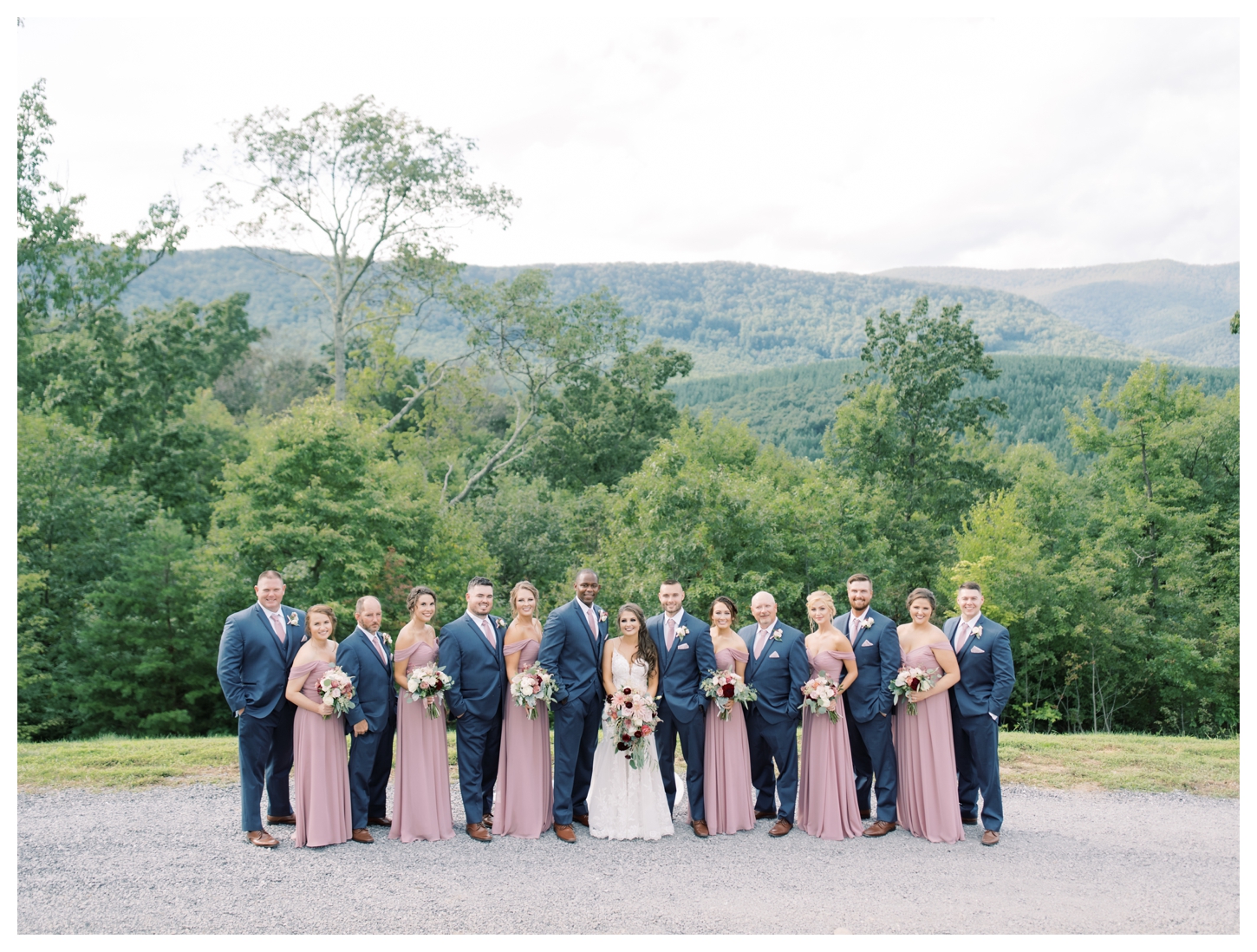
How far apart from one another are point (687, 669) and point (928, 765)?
2.10 metres

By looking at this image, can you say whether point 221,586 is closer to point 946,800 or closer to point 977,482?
point 946,800

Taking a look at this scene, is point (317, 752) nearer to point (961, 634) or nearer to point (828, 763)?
point (828, 763)

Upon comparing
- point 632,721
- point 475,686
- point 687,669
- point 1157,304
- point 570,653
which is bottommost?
point 632,721

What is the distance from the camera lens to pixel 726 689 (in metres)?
7.60

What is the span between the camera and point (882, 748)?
7.74 metres

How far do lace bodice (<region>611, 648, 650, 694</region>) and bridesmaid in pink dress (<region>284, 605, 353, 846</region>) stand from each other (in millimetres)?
2248

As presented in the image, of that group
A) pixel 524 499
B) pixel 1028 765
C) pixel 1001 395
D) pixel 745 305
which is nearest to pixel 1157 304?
pixel 745 305

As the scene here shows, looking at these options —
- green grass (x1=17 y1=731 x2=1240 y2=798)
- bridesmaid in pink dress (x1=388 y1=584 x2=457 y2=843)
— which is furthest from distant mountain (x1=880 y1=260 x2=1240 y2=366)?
bridesmaid in pink dress (x1=388 y1=584 x2=457 y2=843)

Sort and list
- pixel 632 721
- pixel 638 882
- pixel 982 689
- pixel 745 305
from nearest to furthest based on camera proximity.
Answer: pixel 638 882 < pixel 632 721 < pixel 982 689 < pixel 745 305

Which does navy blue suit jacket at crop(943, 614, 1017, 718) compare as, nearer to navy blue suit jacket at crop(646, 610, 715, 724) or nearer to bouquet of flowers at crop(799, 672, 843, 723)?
bouquet of flowers at crop(799, 672, 843, 723)

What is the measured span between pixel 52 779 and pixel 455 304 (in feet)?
73.2

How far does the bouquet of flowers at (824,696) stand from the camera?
7.49 m

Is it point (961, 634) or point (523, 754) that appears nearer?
point (523, 754)

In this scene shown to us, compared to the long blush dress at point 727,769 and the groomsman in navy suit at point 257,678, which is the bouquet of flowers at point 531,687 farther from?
the groomsman in navy suit at point 257,678
